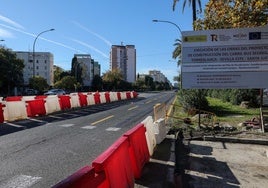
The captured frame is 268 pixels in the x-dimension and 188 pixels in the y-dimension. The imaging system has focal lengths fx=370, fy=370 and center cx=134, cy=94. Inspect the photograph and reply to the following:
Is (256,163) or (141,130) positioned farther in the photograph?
(256,163)

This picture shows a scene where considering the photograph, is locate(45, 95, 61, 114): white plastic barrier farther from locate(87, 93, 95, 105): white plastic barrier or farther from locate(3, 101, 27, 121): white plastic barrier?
locate(87, 93, 95, 105): white plastic barrier

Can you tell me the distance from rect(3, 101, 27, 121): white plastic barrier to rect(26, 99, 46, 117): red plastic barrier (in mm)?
377

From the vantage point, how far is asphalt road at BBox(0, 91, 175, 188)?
7211 millimetres

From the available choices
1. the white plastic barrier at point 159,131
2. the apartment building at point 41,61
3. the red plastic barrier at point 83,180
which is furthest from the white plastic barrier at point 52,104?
the apartment building at point 41,61

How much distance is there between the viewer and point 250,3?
999 centimetres

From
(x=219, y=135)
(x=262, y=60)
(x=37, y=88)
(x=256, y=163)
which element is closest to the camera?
(x=256, y=163)

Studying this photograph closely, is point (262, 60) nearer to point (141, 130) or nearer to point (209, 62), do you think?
point (209, 62)

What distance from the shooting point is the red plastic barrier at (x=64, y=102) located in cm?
2255

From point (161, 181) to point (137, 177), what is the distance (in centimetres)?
48

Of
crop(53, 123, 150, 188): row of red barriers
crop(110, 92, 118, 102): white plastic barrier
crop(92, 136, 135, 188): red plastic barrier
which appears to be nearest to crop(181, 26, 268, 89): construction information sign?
crop(53, 123, 150, 188): row of red barriers

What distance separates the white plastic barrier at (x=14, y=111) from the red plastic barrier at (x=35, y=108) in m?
0.38

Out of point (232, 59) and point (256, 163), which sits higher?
point (232, 59)

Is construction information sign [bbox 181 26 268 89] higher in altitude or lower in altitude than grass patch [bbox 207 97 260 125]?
higher

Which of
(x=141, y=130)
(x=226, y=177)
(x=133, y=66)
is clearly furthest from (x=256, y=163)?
(x=133, y=66)
